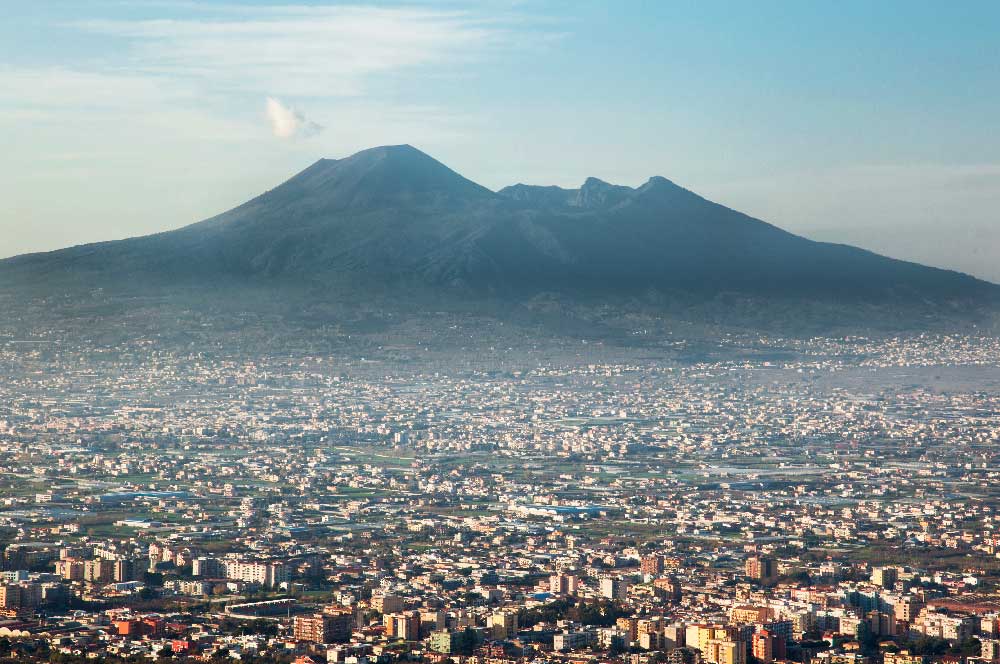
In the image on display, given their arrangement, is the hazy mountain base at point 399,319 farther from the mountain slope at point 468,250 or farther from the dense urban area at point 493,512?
the dense urban area at point 493,512

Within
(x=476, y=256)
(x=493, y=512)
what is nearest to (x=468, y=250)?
(x=476, y=256)

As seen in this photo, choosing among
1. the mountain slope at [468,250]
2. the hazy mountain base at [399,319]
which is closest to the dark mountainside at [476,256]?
the mountain slope at [468,250]

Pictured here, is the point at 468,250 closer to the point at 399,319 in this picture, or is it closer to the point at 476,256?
the point at 476,256

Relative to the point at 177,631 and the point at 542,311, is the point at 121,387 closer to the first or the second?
the point at 542,311

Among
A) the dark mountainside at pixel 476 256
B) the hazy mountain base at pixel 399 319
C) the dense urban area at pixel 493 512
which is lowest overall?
the dense urban area at pixel 493 512

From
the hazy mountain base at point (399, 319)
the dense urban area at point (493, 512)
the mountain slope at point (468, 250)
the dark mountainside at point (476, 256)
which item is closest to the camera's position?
the dense urban area at point (493, 512)

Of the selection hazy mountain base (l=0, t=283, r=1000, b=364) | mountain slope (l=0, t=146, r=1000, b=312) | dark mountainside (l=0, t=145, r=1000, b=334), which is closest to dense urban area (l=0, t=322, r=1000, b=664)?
hazy mountain base (l=0, t=283, r=1000, b=364)
